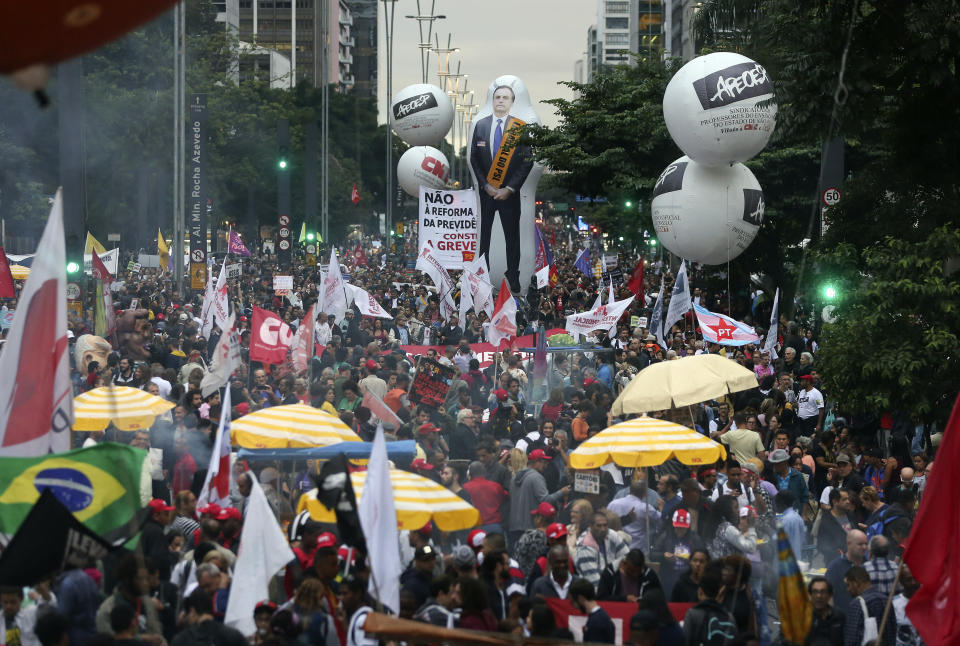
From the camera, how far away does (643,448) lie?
11.0m

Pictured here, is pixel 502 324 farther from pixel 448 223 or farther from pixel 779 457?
pixel 448 223

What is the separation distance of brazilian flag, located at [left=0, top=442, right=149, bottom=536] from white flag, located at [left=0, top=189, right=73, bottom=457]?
0.62 feet

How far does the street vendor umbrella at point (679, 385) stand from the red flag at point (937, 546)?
573 cm

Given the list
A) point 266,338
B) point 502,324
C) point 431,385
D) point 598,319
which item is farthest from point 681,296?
point 266,338

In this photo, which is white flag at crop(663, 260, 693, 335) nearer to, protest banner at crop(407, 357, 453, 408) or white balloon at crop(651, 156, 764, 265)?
white balloon at crop(651, 156, 764, 265)

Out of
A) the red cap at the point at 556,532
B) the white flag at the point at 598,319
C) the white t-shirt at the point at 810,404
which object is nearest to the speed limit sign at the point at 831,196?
the white flag at the point at 598,319

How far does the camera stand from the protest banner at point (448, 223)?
31.9m

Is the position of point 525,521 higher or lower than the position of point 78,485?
lower

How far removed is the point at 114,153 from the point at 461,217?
24.5 m

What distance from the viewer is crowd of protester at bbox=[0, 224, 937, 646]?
7770 millimetres

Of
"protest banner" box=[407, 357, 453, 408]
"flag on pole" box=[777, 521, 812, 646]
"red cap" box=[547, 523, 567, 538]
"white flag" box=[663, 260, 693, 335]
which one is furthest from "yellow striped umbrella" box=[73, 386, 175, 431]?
"white flag" box=[663, 260, 693, 335]

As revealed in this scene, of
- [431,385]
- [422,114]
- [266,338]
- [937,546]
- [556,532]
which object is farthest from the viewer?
[422,114]

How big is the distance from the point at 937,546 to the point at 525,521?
188 inches

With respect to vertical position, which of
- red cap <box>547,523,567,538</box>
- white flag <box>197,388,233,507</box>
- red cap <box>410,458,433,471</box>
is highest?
white flag <box>197,388,233,507</box>
